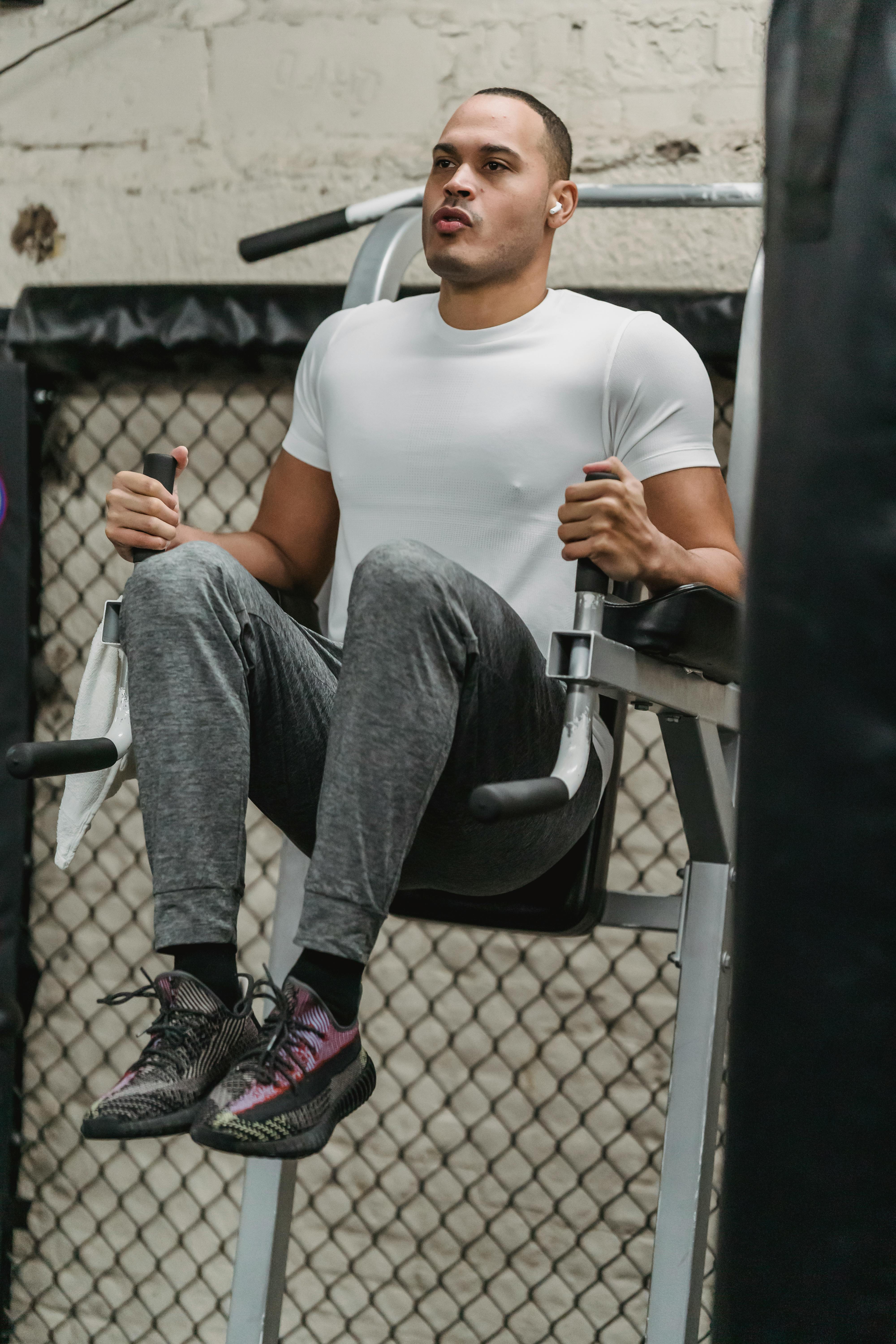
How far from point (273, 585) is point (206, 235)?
121 cm

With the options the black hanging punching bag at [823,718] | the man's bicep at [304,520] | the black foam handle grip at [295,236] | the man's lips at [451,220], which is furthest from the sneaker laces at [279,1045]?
the black foam handle grip at [295,236]

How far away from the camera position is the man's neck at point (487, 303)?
142 cm

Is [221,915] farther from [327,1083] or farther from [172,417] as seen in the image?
[172,417]

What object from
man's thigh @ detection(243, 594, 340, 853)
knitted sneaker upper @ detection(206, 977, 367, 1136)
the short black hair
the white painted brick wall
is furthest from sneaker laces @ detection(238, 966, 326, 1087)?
the white painted brick wall

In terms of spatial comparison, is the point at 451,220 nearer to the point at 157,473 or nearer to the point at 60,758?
the point at 157,473

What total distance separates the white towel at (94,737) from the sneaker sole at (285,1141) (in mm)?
292

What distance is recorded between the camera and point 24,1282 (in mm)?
2354

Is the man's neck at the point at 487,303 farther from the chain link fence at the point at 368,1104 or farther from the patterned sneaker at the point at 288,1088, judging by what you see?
the patterned sneaker at the point at 288,1088

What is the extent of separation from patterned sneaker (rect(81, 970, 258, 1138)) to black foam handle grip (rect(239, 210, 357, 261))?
1095 mm

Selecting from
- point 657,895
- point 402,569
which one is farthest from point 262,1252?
point 402,569

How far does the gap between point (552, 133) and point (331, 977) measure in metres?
1.03

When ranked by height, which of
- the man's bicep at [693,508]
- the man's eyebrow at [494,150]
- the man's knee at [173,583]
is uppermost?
the man's eyebrow at [494,150]

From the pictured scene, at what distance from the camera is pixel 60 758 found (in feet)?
3.28

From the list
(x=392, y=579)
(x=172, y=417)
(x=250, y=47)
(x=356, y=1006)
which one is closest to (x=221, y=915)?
(x=356, y=1006)
